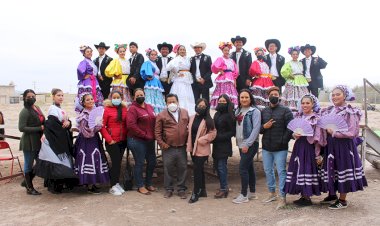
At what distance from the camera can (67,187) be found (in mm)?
7977

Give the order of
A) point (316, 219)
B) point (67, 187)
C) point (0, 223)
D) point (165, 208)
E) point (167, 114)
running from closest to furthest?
1. point (316, 219)
2. point (0, 223)
3. point (165, 208)
4. point (167, 114)
5. point (67, 187)

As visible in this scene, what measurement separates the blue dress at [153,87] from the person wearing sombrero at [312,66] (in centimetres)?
360

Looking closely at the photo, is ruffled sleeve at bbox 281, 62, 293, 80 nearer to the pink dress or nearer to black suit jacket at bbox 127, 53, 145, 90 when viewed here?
the pink dress

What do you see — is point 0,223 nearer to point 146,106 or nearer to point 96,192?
point 96,192

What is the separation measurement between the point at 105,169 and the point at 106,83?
273cm

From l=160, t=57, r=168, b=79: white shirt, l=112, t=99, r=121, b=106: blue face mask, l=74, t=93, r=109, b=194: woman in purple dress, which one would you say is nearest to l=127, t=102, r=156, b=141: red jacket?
l=112, t=99, r=121, b=106: blue face mask

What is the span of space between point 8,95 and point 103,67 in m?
40.2

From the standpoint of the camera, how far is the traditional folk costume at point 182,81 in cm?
896

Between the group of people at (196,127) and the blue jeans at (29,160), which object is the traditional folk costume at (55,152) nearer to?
the group of people at (196,127)

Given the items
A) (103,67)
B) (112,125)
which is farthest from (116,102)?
(103,67)

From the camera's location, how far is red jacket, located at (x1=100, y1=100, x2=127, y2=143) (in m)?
7.41

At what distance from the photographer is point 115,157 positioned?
7562 mm

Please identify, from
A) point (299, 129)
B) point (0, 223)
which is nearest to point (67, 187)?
point (0, 223)

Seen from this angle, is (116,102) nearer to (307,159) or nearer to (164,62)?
(164,62)
